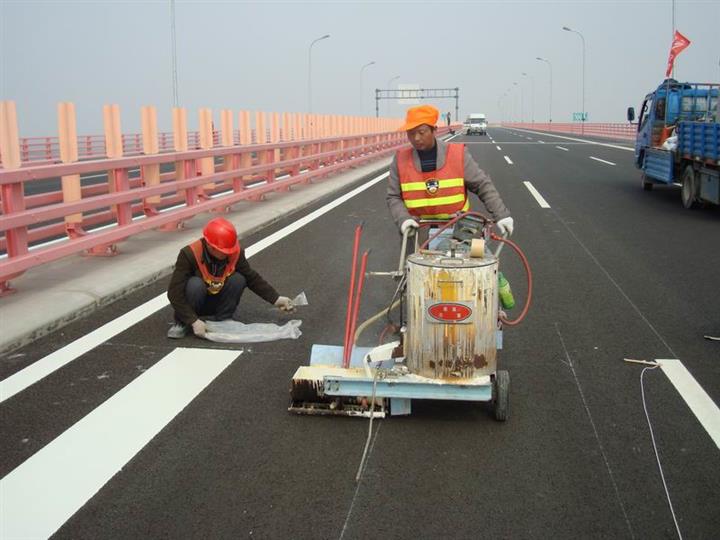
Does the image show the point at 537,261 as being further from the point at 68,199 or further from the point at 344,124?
the point at 344,124

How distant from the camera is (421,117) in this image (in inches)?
194

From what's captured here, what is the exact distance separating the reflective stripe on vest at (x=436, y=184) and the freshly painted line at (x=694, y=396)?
1.73 m

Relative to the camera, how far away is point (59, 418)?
459cm

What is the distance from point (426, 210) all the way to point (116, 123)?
5.83 m

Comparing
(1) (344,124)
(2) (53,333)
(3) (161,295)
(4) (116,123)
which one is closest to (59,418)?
(2) (53,333)

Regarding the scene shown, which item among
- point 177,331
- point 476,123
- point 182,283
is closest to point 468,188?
point 182,283

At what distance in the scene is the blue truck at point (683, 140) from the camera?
546 inches

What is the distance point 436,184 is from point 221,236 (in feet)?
5.29

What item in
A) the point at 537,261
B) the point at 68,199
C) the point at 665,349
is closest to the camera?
the point at 665,349

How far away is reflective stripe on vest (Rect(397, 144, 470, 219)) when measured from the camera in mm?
5137

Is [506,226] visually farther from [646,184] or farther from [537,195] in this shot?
[646,184]

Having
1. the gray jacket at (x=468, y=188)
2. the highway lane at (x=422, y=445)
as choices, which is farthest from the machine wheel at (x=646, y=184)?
the gray jacket at (x=468, y=188)

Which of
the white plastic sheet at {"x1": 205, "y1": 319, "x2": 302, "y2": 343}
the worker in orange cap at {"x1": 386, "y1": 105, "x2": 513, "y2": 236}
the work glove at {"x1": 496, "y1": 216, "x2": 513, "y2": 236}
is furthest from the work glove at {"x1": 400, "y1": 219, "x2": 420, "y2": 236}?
the white plastic sheet at {"x1": 205, "y1": 319, "x2": 302, "y2": 343}

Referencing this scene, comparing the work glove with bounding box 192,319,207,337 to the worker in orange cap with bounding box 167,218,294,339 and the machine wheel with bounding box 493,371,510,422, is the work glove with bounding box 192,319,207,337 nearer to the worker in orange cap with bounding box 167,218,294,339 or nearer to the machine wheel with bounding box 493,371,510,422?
the worker in orange cap with bounding box 167,218,294,339
